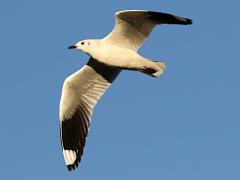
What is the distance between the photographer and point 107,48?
12.8m

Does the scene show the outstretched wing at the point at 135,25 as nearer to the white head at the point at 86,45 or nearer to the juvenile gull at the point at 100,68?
the juvenile gull at the point at 100,68

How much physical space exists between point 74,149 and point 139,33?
10.3 ft

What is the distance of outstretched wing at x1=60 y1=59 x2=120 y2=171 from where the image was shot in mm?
14109

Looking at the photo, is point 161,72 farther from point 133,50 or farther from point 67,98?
point 67,98

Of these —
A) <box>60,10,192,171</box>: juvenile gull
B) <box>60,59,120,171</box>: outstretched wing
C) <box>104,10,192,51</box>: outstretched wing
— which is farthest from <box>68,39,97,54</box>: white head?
<box>60,59,120,171</box>: outstretched wing

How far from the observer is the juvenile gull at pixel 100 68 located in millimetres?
12445

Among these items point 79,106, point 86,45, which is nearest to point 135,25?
point 86,45

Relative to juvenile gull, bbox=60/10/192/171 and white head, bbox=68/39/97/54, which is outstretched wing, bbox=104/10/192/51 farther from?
white head, bbox=68/39/97/54

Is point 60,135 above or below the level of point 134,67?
below

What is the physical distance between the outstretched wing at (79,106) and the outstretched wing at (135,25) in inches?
52.3

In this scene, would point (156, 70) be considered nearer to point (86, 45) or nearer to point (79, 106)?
point (86, 45)

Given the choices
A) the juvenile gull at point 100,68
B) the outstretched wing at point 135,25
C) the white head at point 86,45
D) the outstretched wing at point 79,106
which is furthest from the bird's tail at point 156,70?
the outstretched wing at point 79,106

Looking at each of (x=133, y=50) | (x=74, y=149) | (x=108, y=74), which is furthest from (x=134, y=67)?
(x=74, y=149)

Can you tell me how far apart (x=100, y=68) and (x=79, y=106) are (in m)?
0.95
